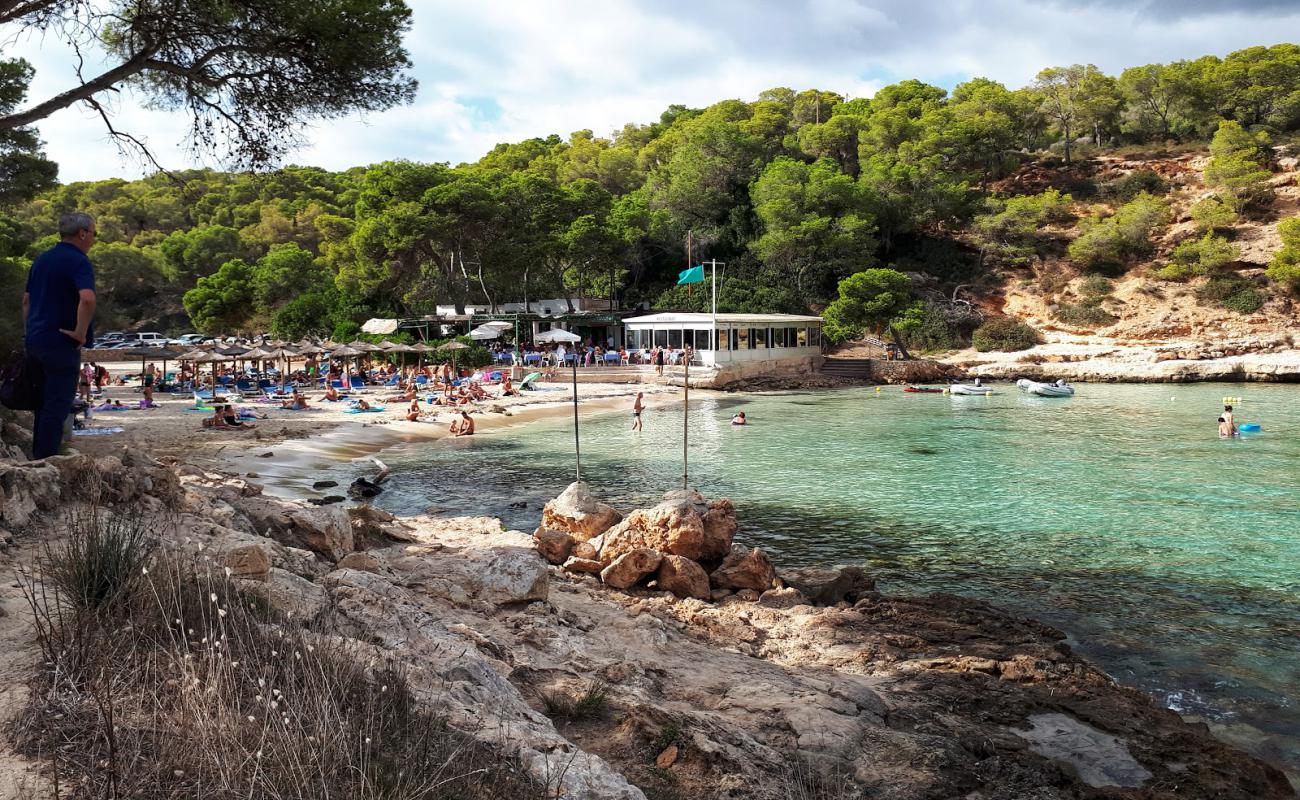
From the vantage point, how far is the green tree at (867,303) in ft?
140

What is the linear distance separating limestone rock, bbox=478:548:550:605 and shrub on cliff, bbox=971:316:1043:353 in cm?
4264

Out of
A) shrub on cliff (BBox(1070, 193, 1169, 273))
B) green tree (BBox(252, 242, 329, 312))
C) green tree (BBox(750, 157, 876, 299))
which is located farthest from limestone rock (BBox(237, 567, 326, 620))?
shrub on cliff (BBox(1070, 193, 1169, 273))

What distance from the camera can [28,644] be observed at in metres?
3.13

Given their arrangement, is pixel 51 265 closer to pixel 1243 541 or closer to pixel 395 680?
pixel 395 680

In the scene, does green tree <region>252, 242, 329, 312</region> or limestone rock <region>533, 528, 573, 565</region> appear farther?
green tree <region>252, 242, 329, 312</region>

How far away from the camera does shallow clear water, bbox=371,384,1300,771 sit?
7730 mm

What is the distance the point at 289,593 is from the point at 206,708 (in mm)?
1967

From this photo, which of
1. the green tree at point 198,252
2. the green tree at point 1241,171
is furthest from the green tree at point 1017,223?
the green tree at point 198,252

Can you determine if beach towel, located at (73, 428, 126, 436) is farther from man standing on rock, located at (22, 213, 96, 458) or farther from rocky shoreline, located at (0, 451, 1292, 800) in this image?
man standing on rock, located at (22, 213, 96, 458)

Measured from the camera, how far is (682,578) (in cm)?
865

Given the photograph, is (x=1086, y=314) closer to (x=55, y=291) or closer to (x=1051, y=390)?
(x=1051, y=390)

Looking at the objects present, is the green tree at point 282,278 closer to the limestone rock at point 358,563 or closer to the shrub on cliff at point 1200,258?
the limestone rock at point 358,563

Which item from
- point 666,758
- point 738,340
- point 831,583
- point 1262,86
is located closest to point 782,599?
point 831,583

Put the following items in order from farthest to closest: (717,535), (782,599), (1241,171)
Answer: (1241,171) → (717,535) → (782,599)
